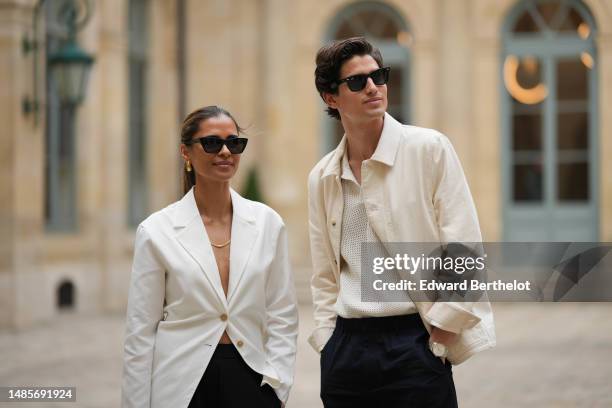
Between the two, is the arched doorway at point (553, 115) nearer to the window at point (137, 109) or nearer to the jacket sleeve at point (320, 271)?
the window at point (137, 109)

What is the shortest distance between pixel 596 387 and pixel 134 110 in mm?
8840

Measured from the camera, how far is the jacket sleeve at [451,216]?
113 inches

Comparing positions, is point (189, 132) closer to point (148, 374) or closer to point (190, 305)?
point (190, 305)

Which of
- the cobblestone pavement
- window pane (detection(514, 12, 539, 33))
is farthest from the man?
window pane (detection(514, 12, 539, 33))

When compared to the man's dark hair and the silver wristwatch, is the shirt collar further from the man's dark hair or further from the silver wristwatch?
the silver wristwatch

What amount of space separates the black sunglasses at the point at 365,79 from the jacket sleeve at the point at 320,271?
0.34 metres

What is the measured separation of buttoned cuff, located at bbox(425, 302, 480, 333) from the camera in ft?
9.38

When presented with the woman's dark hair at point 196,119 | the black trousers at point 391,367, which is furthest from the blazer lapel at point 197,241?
the black trousers at point 391,367

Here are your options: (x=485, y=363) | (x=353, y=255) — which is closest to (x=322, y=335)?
(x=353, y=255)

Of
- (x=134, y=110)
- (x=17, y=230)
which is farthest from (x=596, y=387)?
(x=134, y=110)

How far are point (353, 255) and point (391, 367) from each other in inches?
14.6

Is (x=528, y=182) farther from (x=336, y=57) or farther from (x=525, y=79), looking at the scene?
(x=336, y=57)

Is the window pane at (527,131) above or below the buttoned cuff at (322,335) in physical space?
above

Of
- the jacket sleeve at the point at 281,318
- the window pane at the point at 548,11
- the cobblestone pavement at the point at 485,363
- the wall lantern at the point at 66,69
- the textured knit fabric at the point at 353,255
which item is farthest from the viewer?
the window pane at the point at 548,11
